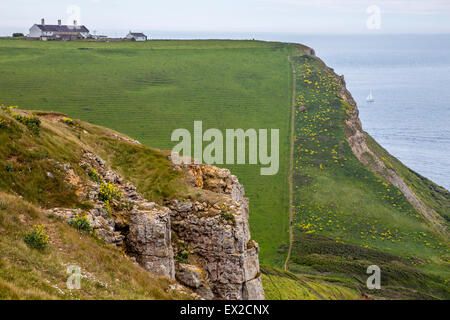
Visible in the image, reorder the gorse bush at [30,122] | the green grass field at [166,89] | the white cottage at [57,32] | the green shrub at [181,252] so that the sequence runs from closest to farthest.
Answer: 1. the green shrub at [181,252]
2. the gorse bush at [30,122]
3. the green grass field at [166,89]
4. the white cottage at [57,32]

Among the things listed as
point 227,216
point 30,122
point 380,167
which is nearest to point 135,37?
point 380,167

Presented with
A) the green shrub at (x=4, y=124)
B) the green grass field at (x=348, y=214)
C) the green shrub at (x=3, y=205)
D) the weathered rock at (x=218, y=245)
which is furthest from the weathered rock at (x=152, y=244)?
the green grass field at (x=348, y=214)

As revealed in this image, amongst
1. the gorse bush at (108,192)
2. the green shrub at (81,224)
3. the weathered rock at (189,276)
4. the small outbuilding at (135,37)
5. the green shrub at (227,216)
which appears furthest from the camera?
the small outbuilding at (135,37)

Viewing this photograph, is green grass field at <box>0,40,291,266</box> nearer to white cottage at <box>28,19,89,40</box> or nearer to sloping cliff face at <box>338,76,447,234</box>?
white cottage at <box>28,19,89,40</box>

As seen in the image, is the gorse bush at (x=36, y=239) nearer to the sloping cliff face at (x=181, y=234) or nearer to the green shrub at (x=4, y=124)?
the sloping cliff face at (x=181, y=234)

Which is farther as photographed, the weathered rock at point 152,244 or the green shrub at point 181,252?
the green shrub at point 181,252

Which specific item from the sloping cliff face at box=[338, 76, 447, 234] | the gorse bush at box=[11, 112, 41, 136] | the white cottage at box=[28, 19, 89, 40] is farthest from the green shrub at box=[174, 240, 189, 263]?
the white cottage at box=[28, 19, 89, 40]

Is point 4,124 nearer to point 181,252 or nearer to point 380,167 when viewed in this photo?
point 181,252
